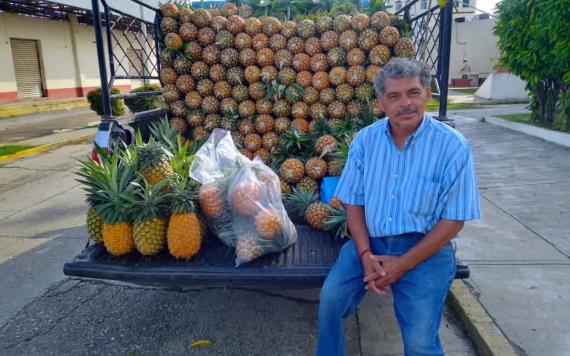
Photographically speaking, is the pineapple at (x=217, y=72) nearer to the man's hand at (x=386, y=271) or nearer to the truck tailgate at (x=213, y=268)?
the truck tailgate at (x=213, y=268)

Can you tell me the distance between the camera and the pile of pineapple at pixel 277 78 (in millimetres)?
4223

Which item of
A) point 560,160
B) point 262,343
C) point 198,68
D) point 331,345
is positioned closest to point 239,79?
point 198,68

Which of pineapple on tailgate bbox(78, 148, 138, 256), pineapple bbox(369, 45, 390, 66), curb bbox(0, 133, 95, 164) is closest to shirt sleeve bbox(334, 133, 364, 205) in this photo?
pineapple on tailgate bbox(78, 148, 138, 256)

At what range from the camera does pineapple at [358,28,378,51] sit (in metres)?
4.22

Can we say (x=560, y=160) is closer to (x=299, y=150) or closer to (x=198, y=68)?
(x=299, y=150)

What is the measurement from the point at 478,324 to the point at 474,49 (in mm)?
32369

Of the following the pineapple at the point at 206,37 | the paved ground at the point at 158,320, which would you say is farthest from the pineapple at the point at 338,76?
the paved ground at the point at 158,320

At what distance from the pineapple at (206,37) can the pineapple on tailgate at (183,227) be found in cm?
224

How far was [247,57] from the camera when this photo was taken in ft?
14.7

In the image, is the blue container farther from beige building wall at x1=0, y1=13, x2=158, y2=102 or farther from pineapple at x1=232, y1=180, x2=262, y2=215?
beige building wall at x1=0, y1=13, x2=158, y2=102

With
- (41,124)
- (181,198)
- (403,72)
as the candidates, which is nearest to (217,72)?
(181,198)

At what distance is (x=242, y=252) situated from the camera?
2727 mm

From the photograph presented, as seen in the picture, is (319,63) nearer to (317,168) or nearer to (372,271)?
(317,168)

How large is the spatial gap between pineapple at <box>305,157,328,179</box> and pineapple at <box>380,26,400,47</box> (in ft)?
4.47
